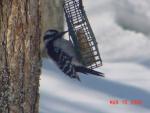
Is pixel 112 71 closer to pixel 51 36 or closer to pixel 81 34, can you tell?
pixel 81 34

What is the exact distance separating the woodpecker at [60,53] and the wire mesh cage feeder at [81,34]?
0.25ft

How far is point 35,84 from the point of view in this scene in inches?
101

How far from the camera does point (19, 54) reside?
97.3 inches

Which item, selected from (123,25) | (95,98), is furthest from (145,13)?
(95,98)

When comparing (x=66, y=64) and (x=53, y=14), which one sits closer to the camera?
(x=66, y=64)

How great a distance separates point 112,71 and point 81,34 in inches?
23.0

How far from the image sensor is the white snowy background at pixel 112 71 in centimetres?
439

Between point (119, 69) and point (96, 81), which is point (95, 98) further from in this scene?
point (119, 69)

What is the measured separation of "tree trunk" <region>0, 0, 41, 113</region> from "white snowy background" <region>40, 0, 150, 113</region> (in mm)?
1452

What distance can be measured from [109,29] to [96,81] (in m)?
1.66
